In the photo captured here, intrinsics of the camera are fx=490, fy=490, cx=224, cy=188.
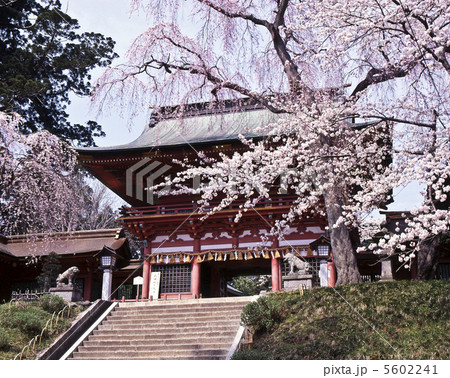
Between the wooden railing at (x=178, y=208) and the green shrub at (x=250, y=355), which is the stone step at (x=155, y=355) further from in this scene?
the wooden railing at (x=178, y=208)

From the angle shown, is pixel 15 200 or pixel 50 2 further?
pixel 50 2

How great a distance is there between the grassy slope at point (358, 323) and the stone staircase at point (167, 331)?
0.96 meters

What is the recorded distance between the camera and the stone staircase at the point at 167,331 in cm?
1023

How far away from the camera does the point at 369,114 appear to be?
30.4ft

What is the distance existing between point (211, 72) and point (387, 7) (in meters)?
4.91

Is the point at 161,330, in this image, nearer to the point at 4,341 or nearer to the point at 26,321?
the point at 26,321

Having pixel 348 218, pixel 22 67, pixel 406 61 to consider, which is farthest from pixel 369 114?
pixel 22 67

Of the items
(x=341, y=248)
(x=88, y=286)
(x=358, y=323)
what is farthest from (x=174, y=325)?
(x=88, y=286)

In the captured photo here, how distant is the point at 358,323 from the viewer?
371 inches

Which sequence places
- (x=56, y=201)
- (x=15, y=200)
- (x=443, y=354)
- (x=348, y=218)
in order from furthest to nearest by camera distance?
1. (x=56, y=201)
2. (x=15, y=200)
3. (x=348, y=218)
4. (x=443, y=354)

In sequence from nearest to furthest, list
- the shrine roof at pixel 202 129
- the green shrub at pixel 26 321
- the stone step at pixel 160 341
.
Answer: the stone step at pixel 160 341 < the green shrub at pixel 26 321 < the shrine roof at pixel 202 129

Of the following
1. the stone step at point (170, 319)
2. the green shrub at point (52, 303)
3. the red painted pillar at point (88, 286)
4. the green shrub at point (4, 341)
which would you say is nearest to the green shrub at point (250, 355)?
the stone step at point (170, 319)

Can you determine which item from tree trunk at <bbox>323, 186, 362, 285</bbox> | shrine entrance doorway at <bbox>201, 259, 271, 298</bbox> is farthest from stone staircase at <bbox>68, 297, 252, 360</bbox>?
shrine entrance doorway at <bbox>201, 259, 271, 298</bbox>
